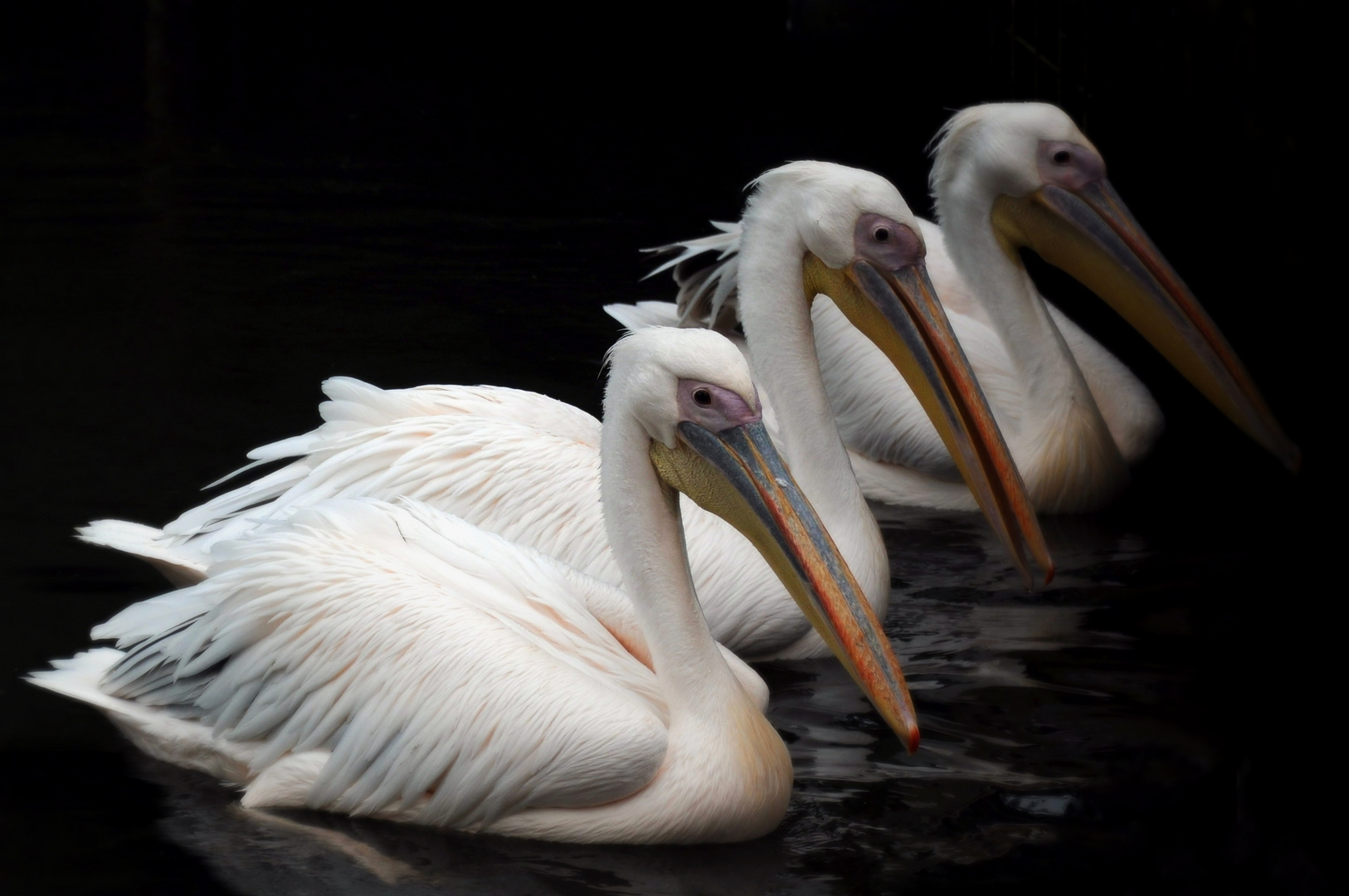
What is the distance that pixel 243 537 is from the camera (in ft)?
12.4

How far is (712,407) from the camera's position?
3.46 m

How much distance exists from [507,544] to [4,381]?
10.7ft

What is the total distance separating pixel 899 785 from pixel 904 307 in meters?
1.31

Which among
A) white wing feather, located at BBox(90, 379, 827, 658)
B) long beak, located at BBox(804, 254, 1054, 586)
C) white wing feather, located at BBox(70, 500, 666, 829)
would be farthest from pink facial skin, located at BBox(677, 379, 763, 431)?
long beak, located at BBox(804, 254, 1054, 586)

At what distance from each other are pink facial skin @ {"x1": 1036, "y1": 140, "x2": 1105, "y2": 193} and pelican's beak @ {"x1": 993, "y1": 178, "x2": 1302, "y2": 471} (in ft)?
0.07

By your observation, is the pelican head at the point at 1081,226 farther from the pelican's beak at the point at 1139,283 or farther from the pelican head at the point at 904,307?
the pelican head at the point at 904,307

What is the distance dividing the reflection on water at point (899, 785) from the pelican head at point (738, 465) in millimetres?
450

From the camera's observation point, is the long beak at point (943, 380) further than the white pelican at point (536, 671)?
Yes

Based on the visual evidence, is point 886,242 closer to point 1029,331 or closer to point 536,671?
point 1029,331

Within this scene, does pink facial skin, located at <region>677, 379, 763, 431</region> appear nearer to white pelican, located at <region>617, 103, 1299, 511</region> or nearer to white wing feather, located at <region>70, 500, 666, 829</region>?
white wing feather, located at <region>70, 500, 666, 829</region>

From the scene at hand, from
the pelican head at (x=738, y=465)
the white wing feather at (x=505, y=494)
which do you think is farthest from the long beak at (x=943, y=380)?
the pelican head at (x=738, y=465)

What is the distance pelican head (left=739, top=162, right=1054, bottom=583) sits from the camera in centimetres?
453

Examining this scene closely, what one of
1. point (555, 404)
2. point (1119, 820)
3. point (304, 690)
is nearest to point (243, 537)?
point (304, 690)

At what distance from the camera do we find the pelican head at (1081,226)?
17.6 ft
